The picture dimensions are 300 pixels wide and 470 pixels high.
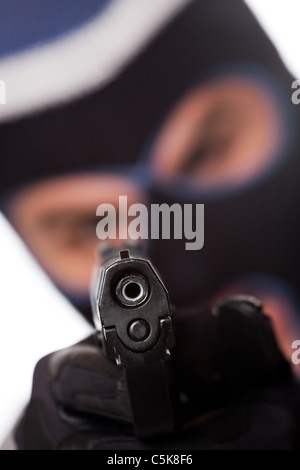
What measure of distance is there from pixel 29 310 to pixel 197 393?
484 mm

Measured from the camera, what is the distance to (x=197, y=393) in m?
1.28

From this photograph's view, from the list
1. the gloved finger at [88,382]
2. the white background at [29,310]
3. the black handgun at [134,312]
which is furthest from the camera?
the white background at [29,310]

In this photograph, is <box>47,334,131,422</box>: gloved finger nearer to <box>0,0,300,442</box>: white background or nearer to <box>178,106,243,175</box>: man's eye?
<box>0,0,300,442</box>: white background

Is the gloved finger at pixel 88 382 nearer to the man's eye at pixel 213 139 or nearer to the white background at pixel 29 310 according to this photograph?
the white background at pixel 29 310

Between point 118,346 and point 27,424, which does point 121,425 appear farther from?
point 118,346

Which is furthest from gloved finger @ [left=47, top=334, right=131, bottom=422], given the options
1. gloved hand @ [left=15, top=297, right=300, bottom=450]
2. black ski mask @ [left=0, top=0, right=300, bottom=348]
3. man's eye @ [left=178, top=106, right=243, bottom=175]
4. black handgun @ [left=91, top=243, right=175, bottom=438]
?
man's eye @ [left=178, top=106, right=243, bottom=175]

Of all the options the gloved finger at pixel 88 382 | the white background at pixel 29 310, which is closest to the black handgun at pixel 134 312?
the gloved finger at pixel 88 382

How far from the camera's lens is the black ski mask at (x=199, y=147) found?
1317mm

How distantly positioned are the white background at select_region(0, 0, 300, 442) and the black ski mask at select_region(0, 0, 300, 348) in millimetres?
39

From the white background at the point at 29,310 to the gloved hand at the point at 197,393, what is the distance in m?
0.04

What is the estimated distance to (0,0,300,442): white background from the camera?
127cm

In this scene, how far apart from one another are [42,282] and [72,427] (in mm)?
372
